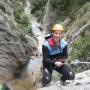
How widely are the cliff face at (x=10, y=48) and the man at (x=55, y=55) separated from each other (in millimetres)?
8448

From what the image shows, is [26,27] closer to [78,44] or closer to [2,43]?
[2,43]

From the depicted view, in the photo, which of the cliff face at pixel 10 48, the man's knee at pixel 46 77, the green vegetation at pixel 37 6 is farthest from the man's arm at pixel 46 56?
the green vegetation at pixel 37 6

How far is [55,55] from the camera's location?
9.60 m

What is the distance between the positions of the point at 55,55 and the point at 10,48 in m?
10.1

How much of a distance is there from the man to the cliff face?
845 centimetres

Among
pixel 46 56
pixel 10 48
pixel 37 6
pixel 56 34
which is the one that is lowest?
pixel 46 56

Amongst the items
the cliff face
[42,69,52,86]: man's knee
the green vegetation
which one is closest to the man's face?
[42,69,52,86]: man's knee

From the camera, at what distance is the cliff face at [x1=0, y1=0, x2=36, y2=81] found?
18.8m

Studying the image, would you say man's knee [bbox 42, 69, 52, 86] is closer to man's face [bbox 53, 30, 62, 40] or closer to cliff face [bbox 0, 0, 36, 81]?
man's face [bbox 53, 30, 62, 40]

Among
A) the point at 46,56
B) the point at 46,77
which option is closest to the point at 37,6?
the point at 46,77

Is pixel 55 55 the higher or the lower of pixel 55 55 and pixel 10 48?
Result: the lower

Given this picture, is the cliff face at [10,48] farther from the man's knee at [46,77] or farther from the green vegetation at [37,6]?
the green vegetation at [37,6]

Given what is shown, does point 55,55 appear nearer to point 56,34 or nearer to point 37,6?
point 56,34

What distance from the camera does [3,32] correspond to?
19.4 meters
